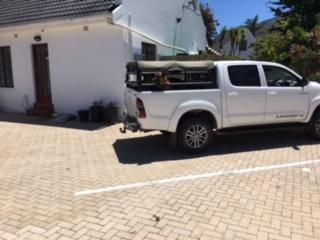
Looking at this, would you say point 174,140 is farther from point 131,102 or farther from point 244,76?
point 244,76

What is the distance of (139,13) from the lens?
12.2m

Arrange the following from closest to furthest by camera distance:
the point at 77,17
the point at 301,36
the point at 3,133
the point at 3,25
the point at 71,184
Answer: the point at 71,184 → the point at 3,133 → the point at 77,17 → the point at 3,25 → the point at 301,36

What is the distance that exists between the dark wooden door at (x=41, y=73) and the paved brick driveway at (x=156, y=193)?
193 inches

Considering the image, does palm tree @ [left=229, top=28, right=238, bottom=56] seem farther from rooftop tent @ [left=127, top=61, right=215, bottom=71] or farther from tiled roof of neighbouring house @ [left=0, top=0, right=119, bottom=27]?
rooftop tent @ [left=127, top=61, right=215, bottom=71]

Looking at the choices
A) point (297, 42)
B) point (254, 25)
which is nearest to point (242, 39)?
point (254, 25)

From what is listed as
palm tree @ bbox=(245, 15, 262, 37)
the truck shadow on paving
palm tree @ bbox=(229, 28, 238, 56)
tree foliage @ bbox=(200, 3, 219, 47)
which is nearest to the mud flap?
the truck shadow on paving

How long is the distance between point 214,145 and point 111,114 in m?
4.26

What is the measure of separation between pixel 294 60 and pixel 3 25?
11500 millimetres

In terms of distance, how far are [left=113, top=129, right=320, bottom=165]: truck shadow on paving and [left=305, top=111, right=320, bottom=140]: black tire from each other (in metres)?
0.19

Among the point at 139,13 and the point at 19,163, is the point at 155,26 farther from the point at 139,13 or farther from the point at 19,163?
the point at 19,163

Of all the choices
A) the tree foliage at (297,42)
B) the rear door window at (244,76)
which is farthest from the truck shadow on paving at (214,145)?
the tree foliage at (297,42)

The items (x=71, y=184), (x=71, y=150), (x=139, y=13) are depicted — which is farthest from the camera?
(x=139, y=13)

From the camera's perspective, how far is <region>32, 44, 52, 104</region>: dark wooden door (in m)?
12.9

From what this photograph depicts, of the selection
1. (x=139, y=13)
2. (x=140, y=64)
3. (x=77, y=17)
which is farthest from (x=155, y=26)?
(x=140, y=64)
